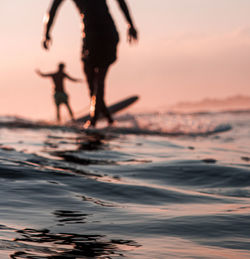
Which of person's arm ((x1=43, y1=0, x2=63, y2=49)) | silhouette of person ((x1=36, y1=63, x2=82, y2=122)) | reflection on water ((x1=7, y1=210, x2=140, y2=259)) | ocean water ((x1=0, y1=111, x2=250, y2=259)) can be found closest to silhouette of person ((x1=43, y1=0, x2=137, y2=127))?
person's arm ((x1=43, y1=0, x2=63, y2=49))

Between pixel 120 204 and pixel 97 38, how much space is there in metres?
4.51

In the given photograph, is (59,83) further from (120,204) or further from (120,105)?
(120,204)

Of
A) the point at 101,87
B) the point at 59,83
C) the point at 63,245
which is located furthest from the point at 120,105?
the point at 63,245

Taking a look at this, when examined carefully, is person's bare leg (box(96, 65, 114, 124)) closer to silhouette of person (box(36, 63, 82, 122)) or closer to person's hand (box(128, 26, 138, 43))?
person's hand (box(128, 26, 138, 43))

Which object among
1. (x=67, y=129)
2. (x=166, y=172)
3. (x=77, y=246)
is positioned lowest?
(x=77, y=246)

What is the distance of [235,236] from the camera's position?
6.23 ft

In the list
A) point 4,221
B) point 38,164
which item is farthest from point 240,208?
point 38,164

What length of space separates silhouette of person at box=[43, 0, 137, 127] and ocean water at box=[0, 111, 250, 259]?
2.36m

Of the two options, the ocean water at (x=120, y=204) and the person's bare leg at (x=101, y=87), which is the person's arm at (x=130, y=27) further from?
the ocean water at (x=120, y=204)

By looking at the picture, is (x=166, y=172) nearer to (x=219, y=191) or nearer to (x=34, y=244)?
(x=219, y=191)

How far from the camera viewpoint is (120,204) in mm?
2479

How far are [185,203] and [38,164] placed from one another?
1.23 m

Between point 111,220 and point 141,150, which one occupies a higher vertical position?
point 141,150

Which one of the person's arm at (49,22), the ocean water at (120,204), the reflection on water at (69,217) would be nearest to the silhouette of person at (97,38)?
the person's arm at (49,22)
